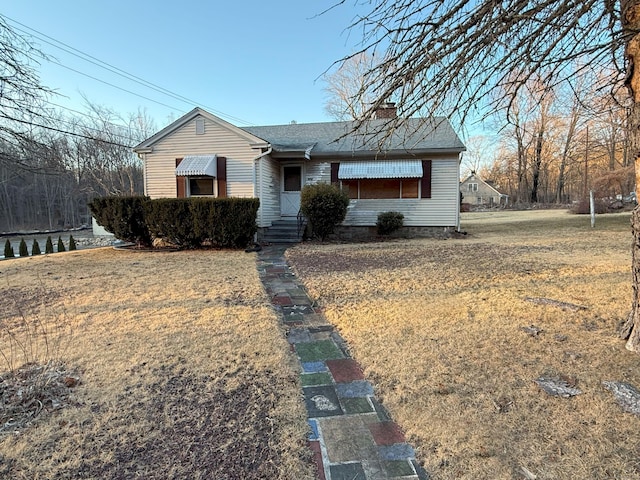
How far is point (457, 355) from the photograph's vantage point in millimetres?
2842

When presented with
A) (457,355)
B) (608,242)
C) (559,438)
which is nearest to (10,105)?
(457,355)

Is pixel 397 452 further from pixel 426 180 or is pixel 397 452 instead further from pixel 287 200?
pixel 287 200

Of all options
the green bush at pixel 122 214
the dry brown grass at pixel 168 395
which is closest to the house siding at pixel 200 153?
the green bush at pixel 122 214

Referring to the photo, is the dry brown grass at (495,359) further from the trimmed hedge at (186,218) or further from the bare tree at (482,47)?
the trimmed hedge at (186,218)

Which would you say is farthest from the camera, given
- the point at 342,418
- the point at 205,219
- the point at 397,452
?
the point at 205,219

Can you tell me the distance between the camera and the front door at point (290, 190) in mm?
12344

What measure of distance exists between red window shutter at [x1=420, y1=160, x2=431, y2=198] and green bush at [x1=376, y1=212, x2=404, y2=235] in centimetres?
118

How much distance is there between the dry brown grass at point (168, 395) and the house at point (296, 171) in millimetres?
6423

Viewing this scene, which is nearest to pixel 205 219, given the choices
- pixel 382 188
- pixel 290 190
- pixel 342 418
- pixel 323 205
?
→ pixel 323 205

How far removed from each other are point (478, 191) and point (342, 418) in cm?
5805

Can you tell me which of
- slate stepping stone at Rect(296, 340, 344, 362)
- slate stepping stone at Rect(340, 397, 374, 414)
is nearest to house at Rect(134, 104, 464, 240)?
slate stepping stone at Rect(296, 340, 344, 362)

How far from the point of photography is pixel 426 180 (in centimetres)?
1152

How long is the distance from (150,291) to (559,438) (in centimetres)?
506

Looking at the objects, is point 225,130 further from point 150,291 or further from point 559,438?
point 559,438
